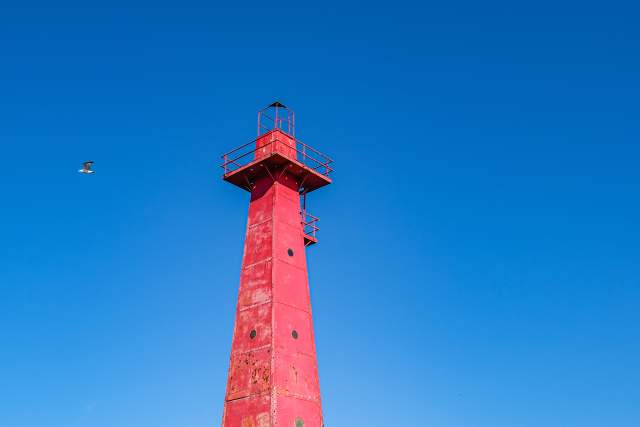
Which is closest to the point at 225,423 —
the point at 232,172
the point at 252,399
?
the point at 252,399

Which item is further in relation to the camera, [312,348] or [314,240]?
[314,240]

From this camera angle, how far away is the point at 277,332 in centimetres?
2689

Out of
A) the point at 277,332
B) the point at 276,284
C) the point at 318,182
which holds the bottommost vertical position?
the point at 277,332

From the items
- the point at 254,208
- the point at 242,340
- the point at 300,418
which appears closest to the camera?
the point at 300,418

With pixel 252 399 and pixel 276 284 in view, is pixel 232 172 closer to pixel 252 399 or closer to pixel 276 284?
pixel 276 284

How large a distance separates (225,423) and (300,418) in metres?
2.93

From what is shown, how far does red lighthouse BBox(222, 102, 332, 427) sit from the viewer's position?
85.4 feet

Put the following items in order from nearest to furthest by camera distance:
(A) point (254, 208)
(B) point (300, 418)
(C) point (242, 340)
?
1. (B) point (300, 418)
2. (C) point (242, 340)
3. (A) point (254, 208)

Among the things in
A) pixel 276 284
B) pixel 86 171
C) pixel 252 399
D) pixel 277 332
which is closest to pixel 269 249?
pixel 276 284

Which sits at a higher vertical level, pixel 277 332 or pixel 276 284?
pixel 276 284

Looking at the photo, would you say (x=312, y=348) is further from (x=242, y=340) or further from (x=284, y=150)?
(x=284, y=150)

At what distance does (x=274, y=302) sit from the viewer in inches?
1080

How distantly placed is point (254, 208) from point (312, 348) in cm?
696

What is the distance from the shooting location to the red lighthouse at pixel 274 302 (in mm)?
26016
